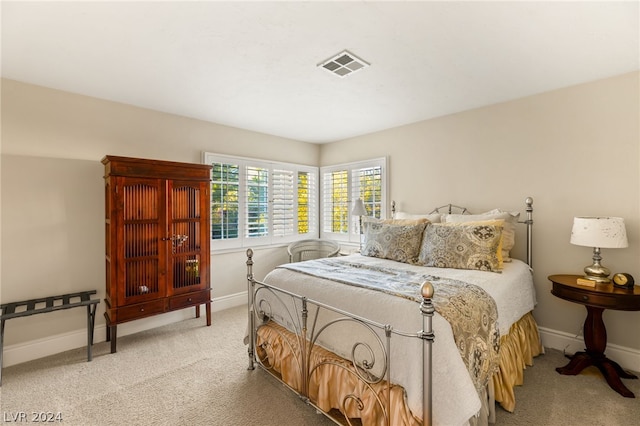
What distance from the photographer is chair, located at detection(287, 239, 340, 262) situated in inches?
188

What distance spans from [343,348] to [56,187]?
318cm

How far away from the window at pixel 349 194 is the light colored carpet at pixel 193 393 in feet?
8.46

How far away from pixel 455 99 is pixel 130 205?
360 centimetres

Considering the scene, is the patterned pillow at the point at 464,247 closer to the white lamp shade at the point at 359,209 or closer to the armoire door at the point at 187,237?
the white lamp shade at the point at 359,209

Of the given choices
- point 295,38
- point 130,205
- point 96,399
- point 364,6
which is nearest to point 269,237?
point 130,205

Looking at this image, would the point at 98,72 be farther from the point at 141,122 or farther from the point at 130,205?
the point at 130,205

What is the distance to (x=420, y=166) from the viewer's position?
157 inches

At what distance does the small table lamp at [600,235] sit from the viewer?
2281 mm

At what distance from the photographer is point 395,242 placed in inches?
120

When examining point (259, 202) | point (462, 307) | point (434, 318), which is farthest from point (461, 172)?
point (259, 202)

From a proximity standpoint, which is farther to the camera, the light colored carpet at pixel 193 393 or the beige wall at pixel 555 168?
the beige wall at pixel 555 168

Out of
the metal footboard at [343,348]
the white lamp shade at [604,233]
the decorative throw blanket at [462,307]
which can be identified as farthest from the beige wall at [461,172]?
the metal footboard at [343,348]

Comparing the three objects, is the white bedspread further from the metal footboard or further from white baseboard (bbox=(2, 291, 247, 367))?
white baseboard (bbox=(2, 291, 247, 367))

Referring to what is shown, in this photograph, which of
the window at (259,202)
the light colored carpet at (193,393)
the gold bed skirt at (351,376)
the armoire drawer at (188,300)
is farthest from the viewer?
the window at (259,202)
